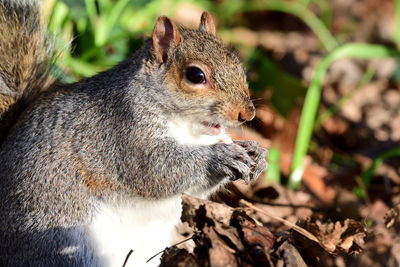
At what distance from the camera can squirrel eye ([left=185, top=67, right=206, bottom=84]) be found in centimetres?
192

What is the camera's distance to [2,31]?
6.77ft

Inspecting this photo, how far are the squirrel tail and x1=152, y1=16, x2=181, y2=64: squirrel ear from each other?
19.8 inches

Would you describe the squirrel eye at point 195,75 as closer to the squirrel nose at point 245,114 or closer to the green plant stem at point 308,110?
the squirrel nose at point 245,114

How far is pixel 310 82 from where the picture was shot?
3498 mm

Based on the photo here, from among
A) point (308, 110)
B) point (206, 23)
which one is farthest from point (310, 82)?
point (206, 23)

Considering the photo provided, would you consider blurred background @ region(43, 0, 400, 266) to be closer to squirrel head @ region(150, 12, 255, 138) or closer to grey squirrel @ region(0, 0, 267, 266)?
grey squirrel @ region(0, 0, 267, 266)

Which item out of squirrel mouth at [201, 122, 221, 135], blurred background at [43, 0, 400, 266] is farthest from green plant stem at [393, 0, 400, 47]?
squirrel mouth at [201, 122, 221, 135]

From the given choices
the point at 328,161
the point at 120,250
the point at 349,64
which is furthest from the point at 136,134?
the point at 349,64

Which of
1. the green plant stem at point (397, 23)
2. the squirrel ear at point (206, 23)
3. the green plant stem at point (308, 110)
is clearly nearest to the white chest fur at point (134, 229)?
the squirrel ear at point (206, 23)

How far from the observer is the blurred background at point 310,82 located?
2.81m

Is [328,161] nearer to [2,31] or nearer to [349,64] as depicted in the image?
[349,64]

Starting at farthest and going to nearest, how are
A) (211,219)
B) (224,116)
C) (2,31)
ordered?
(2,31)
(224,116)
(211,219)

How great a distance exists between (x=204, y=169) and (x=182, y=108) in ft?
0.80

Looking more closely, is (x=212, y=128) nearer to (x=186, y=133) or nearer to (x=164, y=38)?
(x=186, y=133)
